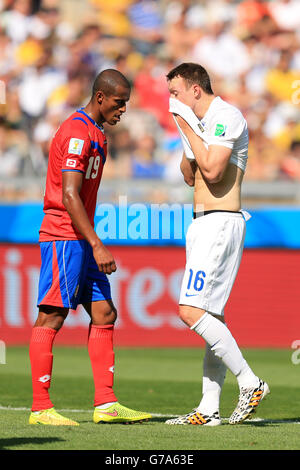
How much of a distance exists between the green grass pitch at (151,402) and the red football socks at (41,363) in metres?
0.19

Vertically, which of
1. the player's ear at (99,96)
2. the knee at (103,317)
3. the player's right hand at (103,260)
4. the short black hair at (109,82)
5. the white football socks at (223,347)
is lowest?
the white football socks at (223,347)

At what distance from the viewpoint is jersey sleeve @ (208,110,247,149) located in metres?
5.87

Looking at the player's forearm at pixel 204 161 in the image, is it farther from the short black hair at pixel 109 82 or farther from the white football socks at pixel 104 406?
the white football socks at pixel 104 406

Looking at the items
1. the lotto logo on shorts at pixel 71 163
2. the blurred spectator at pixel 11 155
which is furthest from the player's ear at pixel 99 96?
the blurred spectator at pixel 11 155

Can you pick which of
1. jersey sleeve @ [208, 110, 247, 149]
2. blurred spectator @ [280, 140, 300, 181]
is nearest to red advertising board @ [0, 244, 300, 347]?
blurred spectator @ [280, 140, 300, 181]

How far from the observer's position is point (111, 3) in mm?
16062

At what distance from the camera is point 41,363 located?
6.05 meters

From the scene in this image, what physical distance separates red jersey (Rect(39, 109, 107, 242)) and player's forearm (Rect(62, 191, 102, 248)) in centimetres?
19

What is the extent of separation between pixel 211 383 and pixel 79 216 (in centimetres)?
138

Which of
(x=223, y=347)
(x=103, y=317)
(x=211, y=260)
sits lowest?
(x=223, y=347)

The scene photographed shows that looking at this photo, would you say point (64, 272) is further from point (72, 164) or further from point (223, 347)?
point (223, 347)

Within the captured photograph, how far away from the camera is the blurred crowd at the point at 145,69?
13.6m

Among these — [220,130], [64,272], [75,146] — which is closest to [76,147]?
[75,146]

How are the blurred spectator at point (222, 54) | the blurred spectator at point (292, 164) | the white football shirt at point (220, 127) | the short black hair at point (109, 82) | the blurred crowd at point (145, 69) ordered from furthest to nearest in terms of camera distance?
the blurred spectator at point (222, 54) < the blurred crowd at point (145, 69) < the blurred spectator at point (292, 164) < the short black hair at point (109, 82) < the white football shirt at point (220, 127)
